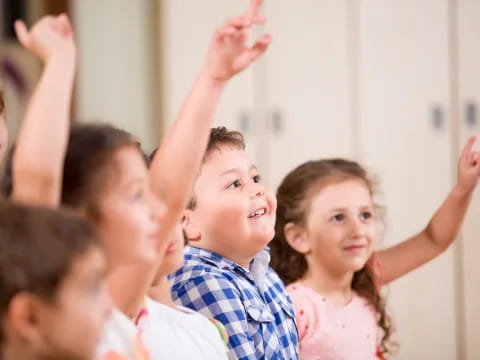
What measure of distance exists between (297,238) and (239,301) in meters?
0.55

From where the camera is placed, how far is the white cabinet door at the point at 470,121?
3869mm

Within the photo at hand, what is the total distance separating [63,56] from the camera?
40.8 inches

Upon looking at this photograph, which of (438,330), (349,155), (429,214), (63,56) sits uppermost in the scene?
(63,56)

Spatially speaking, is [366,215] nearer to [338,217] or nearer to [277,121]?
[338,217]

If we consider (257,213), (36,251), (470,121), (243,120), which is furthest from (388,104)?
(36,251)

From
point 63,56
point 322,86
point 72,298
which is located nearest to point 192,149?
point 63,56

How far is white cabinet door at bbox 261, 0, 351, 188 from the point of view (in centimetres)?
394

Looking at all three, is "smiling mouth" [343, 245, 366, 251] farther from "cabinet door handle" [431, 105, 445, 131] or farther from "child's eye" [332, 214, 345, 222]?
"cabinet door handle" [431, 105, 445, 131]

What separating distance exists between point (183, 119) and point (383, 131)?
285cm

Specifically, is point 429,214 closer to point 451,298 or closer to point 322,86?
point 451,298

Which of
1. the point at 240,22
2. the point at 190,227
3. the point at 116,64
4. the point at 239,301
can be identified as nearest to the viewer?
the point at 240,22

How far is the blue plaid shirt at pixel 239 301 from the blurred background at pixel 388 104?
90.0 inches

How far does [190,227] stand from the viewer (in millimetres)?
1691

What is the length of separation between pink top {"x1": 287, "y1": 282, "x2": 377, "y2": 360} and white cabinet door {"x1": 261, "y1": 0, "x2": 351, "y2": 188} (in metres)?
1.94
